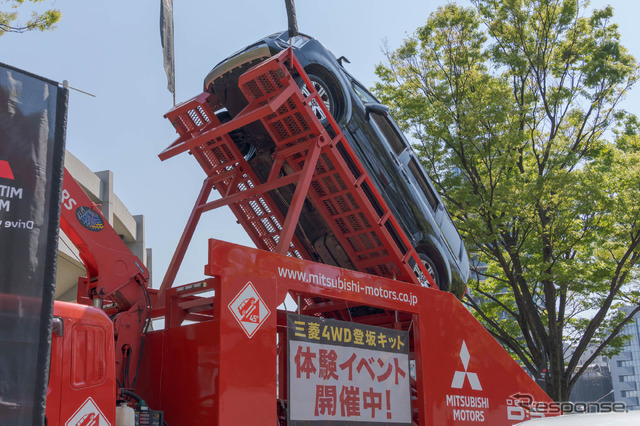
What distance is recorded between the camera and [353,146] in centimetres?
738

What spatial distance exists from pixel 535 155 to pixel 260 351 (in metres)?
12.7

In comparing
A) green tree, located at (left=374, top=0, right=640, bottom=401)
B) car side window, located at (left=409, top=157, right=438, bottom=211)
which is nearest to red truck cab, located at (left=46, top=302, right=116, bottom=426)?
car side window, located at (left=409, top=157, right=438, bottom=211)

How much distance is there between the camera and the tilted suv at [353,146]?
23.0 feet

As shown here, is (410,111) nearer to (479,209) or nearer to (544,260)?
(479,209)

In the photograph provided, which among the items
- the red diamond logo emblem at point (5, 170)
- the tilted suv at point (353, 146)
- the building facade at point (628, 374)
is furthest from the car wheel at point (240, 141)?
the building facade at point (628, 374)

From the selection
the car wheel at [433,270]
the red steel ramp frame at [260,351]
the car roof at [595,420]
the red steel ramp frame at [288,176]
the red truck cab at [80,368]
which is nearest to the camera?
the car roof at [595,420]

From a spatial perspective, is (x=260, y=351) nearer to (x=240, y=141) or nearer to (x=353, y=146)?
(x=353, y=146)

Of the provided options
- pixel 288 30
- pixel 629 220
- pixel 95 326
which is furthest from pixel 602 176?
pixel 95 326

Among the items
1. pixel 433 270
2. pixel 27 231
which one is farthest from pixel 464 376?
pixel 27 231

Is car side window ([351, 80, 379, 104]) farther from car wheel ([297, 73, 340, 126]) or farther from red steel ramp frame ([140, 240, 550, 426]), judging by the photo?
red steel ramp frame ([140, 240, 550, 426])

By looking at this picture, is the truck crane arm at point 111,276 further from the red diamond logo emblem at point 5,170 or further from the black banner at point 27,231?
the red diamond logo emblem at point 5,170

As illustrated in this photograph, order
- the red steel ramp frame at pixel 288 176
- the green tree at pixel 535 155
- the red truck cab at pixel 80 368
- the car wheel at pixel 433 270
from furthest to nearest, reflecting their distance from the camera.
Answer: the green tree at pixel 535 155, the car wheel at pixel 433 270, the red steel ramp frame at pixel 288 176, the red truck cab at pixel 80 368

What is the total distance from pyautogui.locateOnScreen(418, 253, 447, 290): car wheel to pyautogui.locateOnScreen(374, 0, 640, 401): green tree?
6.75 metres

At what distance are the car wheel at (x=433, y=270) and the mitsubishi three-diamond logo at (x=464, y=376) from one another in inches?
47.2
